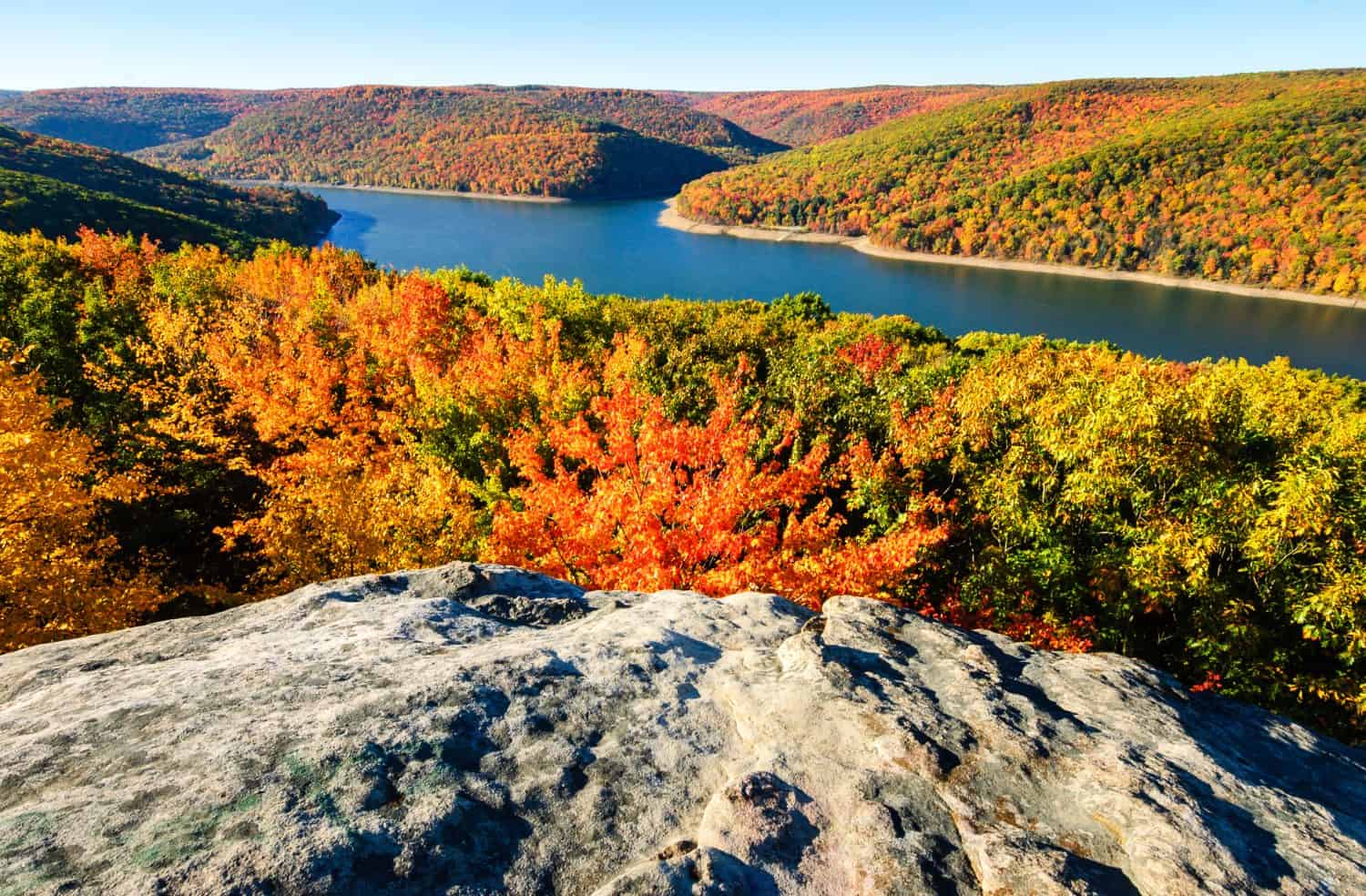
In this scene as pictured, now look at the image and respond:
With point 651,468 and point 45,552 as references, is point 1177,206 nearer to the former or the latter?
point 651,468

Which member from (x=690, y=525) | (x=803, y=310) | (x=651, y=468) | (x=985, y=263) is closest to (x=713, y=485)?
(x=690, y=525)

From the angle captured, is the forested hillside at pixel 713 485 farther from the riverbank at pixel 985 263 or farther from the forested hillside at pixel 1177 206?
the forested hillside at pixel 1177 206

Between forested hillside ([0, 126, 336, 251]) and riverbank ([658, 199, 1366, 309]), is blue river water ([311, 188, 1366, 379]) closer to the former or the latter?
riverbank ([658, 199, 1366, 309])

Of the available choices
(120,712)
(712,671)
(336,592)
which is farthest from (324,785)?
(336,592)

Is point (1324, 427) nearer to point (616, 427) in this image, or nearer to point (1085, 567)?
point (1085, 567)

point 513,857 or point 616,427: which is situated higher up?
point 513,857

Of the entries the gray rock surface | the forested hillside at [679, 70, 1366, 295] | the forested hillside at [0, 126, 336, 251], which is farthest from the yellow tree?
the forested hillside at [679, 70, 1366, 295]

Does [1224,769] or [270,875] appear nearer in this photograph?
[270,875]
